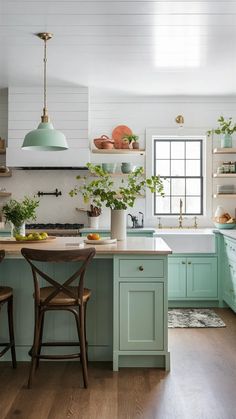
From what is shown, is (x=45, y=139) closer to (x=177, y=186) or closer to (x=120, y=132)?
(x=120, y=132)

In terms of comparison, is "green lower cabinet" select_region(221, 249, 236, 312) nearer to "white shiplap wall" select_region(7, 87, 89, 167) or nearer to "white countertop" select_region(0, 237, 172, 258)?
"white countertop" select_region(0, 237, 172, 258)

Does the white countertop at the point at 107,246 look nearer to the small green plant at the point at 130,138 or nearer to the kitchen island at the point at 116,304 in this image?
the kitchen island at the point at 116,304

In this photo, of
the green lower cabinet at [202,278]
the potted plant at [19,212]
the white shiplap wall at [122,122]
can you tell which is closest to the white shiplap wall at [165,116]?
the white shiplap wall at [122,122]

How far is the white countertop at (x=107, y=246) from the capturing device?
355 cm

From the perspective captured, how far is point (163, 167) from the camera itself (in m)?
6.90

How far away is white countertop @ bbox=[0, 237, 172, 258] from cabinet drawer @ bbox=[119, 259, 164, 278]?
3.3 inches

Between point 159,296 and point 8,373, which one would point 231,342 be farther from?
point 8,373

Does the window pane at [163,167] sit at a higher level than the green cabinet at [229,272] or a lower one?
higher

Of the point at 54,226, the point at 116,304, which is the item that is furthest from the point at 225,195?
the point at 116,304

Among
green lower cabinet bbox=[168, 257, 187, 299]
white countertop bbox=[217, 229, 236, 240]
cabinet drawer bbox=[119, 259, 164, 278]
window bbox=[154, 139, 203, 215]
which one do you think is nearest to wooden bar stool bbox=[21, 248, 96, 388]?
cabinet drawer bbox=[119, 259, 164, 278]

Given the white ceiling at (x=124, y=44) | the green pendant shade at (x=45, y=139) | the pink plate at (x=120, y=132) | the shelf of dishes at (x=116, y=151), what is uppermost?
the white ceiling at (x=124, y=44)

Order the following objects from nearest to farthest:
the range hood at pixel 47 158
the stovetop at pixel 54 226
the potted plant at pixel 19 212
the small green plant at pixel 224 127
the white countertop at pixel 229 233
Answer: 1. the potted plant at pixel 19 212
2. the white countertop at pixel 229 233
3. the stovetop at pixel 54 226
4. the range hood at pixel 47 158
5. the small green plant at pixel 224 127

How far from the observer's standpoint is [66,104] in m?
6.34

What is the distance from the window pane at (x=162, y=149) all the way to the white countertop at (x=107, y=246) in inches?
109
